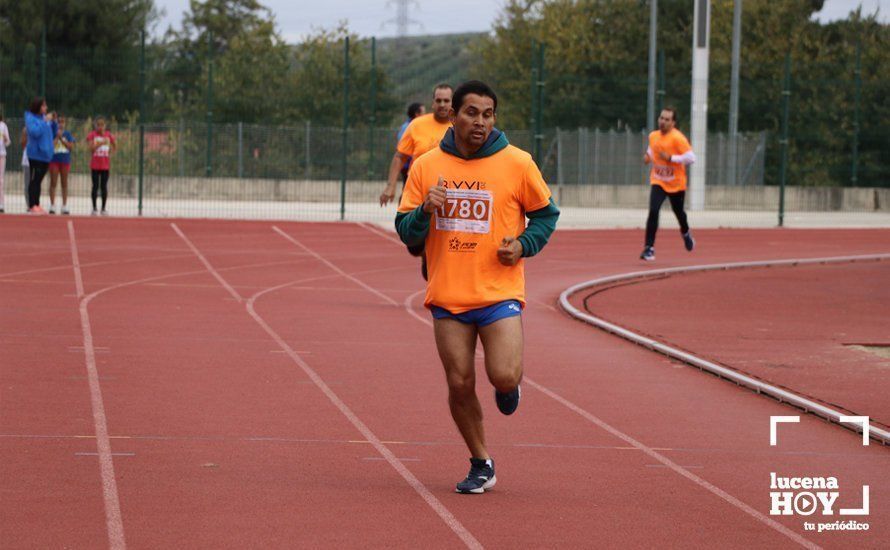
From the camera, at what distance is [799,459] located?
8.14 meters

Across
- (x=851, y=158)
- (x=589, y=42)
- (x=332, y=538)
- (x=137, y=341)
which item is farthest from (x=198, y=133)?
(x=589, y=42)

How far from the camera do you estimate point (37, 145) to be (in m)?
25.8

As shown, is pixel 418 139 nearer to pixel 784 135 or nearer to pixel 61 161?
pixel 61 161

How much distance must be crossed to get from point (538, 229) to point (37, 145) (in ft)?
66.0

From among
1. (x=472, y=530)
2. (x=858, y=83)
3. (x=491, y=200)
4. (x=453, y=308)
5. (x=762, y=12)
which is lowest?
(x=472, y=530)

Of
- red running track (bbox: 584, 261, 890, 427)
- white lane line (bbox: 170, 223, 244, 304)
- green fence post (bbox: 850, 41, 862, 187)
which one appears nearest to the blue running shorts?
red running track (bbox: 584, 261, 890, 427)

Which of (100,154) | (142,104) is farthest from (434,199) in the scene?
(142,104)

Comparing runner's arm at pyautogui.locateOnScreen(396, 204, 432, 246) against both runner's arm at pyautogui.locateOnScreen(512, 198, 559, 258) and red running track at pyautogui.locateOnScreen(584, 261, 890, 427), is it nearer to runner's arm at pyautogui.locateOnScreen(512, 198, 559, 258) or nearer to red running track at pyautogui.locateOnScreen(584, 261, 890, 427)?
runner's arm at pyautogui.locateOnScreen(512, 198, 559, 258)

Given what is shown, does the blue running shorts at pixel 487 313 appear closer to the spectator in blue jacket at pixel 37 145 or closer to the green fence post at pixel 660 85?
the spectator in blue jacket at pixel 37 145

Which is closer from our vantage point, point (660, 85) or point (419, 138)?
point (419, 138)

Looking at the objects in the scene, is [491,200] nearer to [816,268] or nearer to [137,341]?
[137,341]

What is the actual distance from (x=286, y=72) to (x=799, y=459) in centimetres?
3138

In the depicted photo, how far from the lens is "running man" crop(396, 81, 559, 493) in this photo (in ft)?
22.9

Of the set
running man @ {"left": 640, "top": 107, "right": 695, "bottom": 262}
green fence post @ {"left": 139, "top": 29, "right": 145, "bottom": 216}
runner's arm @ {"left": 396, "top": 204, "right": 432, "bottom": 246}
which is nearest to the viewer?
runner's arm @ {"left": 396, "top": 204, "right": 432, "bottom": 246}
